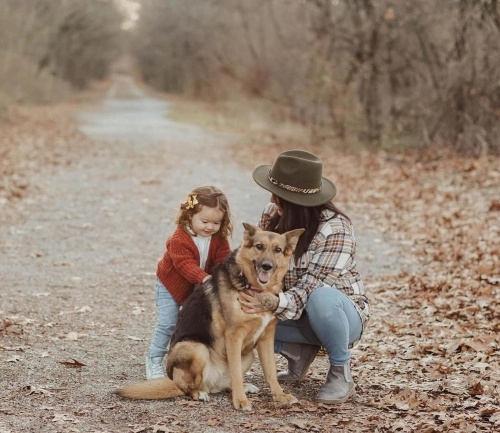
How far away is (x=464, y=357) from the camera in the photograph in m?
6.28

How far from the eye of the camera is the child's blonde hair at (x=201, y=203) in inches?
213

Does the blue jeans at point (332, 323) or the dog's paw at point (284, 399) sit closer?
the dog's paw at point (284, 399)

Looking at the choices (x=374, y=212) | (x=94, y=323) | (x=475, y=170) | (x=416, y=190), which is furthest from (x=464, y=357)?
(x=475, y=170)

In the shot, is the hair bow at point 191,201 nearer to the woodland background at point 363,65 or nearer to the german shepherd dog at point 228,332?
the german shepherd dog at point 228,332

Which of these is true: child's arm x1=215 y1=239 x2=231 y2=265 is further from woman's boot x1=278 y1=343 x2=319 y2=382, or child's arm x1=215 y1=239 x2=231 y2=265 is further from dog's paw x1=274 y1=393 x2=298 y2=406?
dog's paw x1=274 y1=393 x2=298 y2=406

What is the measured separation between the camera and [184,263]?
5.50 metres

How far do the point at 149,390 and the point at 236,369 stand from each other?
0.63 metres

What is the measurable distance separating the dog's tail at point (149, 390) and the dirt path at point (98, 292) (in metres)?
0.06

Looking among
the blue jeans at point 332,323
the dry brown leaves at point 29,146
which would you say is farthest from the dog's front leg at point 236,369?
the dry brown leaves at point 29,146

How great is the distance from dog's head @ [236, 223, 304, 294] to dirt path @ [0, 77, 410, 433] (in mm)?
938

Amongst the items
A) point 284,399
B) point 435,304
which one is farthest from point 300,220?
point 435,304

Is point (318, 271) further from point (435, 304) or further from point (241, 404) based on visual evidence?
point (435, 304)

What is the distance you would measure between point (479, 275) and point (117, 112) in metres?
34.9

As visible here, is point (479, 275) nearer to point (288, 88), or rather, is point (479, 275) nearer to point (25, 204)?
point (25, 204)
